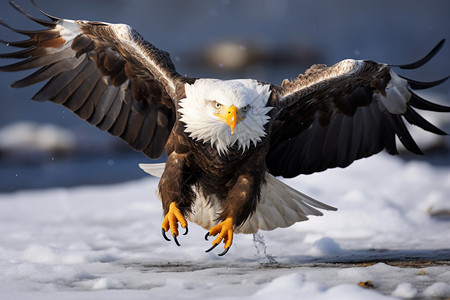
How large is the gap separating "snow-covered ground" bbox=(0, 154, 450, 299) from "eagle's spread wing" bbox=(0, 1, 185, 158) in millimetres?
946

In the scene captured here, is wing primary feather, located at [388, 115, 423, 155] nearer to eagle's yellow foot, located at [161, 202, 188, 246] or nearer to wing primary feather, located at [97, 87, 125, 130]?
eagle's yellow foot, located at [161, 202, 188, 246]

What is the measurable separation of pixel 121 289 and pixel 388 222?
286cm

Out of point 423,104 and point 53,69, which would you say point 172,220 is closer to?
point 53,69

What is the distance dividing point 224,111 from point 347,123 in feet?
5.41

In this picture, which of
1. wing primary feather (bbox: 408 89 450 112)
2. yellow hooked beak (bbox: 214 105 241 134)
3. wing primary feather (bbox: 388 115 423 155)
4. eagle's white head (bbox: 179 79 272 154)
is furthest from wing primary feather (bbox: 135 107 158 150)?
wing primary feather (bbox: 408 89 450 112)

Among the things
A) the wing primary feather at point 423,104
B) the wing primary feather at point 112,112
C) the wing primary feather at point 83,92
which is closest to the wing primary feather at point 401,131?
the wing primary feather at point 423,104

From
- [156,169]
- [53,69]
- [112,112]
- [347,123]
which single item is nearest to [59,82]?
[53,69]

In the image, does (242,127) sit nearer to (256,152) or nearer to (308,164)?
(256,152)

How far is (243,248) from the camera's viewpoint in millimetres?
5070

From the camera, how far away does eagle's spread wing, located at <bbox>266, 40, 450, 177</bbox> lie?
491cm

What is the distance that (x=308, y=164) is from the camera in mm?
5328

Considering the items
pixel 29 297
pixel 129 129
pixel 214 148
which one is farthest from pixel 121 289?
pixel 129 129

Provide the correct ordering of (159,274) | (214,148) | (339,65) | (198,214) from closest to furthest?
1. (159,274)
2. (214,148)
3. (339,65)
4. (198,214)

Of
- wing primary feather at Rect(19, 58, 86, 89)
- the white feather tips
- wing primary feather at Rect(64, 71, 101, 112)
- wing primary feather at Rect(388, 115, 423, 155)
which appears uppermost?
wing primary feather at Rect(19, 58, 86, 89)
